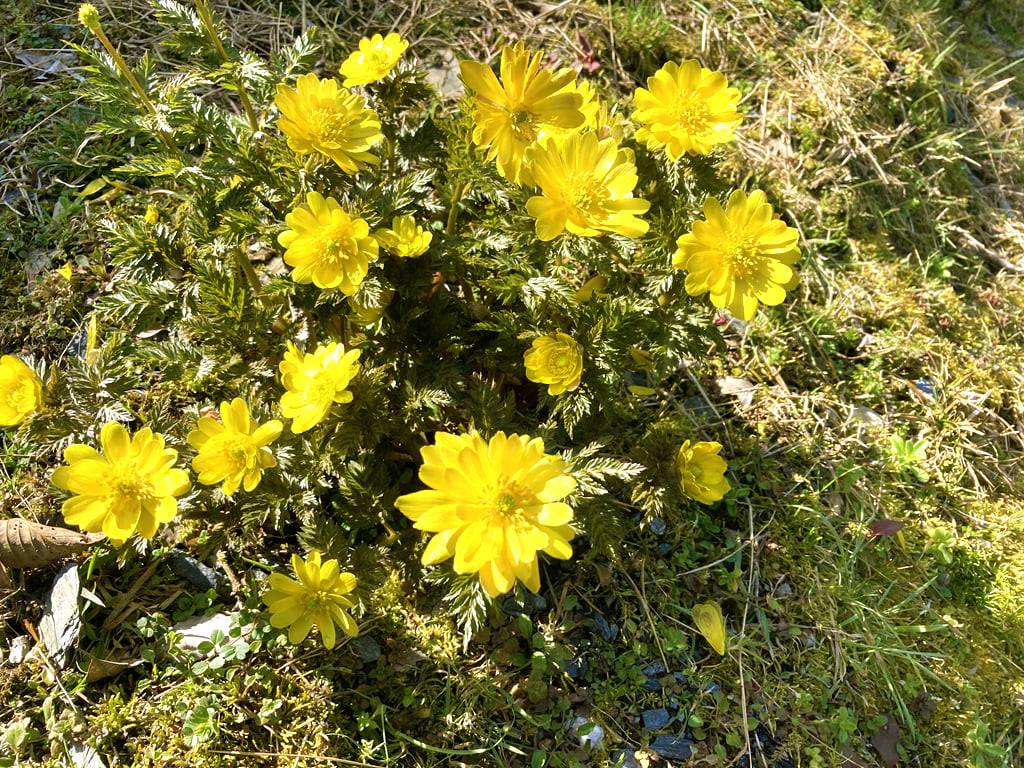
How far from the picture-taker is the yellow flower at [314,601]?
1.97 meters

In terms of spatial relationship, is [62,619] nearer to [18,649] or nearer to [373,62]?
[18,649]

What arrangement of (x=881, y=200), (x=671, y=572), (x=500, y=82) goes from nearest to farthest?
1. (x=500, y=82)
2. (x=671, y=572)
3. (x=881, y=200)

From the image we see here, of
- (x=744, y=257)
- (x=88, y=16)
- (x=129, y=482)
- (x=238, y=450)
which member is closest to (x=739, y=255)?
(x=744, y=257)

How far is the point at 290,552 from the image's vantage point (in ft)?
7.93

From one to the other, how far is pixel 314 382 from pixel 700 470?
47.3 inches

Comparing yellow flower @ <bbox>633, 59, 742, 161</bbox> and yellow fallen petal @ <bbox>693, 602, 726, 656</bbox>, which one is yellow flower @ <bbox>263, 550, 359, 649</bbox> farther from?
yellow flower @ <bbox>633, 59, 742, 161</bbox>

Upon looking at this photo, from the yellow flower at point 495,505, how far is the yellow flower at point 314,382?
0.37 m

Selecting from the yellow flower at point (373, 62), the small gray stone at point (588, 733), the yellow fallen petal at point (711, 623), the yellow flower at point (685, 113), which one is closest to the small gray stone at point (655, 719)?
the small gray stone at point (588, 733)

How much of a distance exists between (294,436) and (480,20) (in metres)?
2.66

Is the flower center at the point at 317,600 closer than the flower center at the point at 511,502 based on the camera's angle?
No

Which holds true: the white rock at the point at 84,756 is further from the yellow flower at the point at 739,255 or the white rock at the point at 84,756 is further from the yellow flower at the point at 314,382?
the yellow flower at the point at 739,255

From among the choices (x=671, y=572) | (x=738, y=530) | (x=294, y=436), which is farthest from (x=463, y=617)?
(x=738, y=530)

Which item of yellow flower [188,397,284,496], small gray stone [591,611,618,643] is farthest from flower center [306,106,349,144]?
small gray stone [591,611,618,643]

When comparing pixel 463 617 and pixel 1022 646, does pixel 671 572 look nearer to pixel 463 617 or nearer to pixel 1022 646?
pixel 463 617
